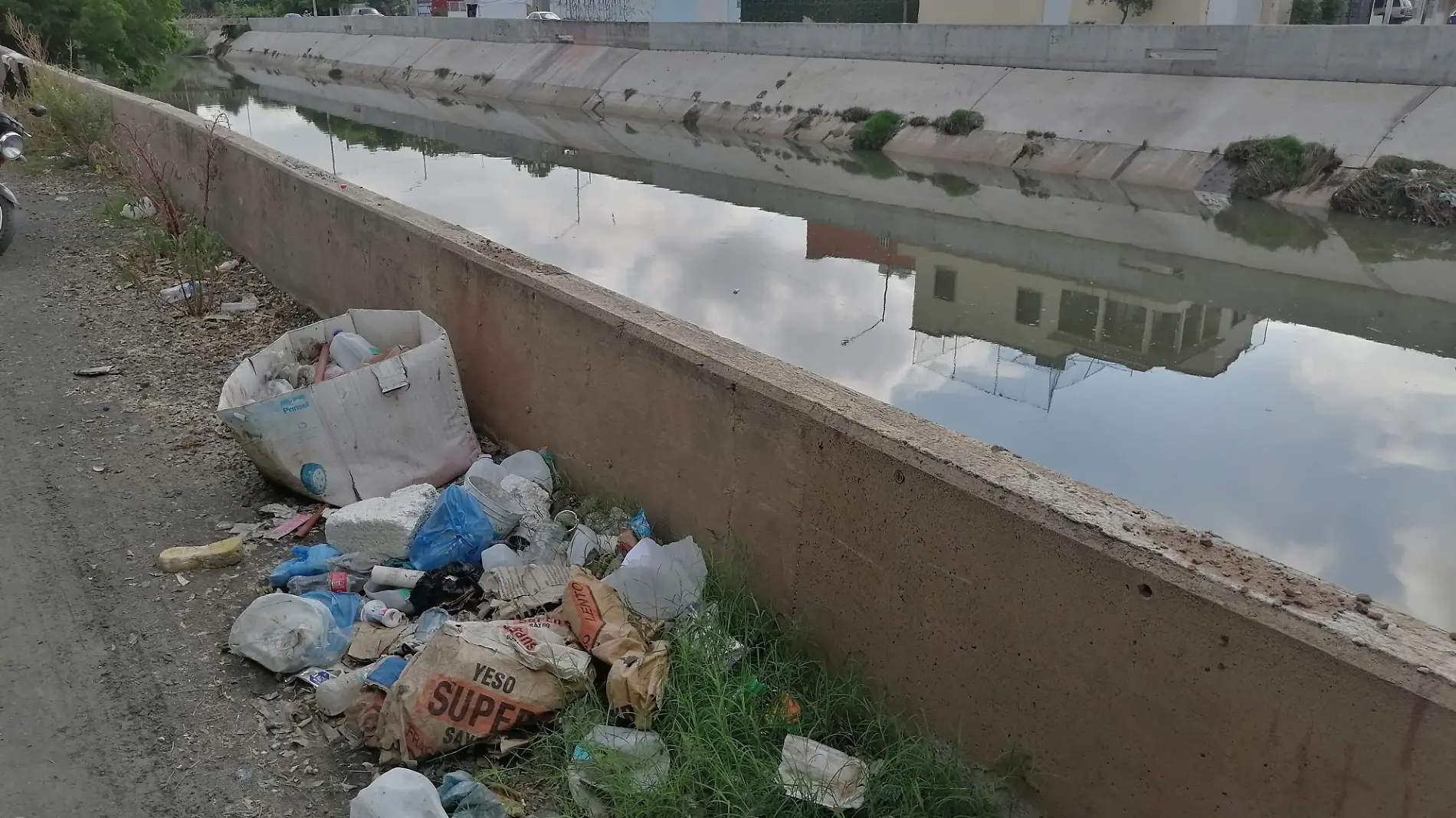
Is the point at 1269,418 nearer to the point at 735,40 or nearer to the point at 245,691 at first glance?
the point at 245,691

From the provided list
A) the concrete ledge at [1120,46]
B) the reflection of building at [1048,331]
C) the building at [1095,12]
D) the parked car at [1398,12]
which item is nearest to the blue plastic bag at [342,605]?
the reflection of building at [1048,331]

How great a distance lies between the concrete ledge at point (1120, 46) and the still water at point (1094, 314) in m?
3.61

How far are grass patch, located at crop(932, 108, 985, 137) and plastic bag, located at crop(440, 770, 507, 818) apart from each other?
1892cm

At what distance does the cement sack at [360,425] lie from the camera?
4117 millimetres

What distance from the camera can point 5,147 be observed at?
8078 millimetres

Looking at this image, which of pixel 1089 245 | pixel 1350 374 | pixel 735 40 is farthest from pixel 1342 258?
pixel 735 40

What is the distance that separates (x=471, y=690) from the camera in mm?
2781

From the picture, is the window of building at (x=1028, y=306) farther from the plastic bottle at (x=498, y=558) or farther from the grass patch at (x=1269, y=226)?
the plastic bottle at (x=498, y=558)

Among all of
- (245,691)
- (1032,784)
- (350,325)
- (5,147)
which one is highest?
(5,147)

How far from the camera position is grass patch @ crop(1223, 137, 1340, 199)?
1553cm

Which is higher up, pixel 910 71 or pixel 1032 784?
pixel 910 71

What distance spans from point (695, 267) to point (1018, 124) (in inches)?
385

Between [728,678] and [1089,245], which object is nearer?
[728,678]

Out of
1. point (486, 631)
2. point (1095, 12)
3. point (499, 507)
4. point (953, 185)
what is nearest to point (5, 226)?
point (499, 507)
